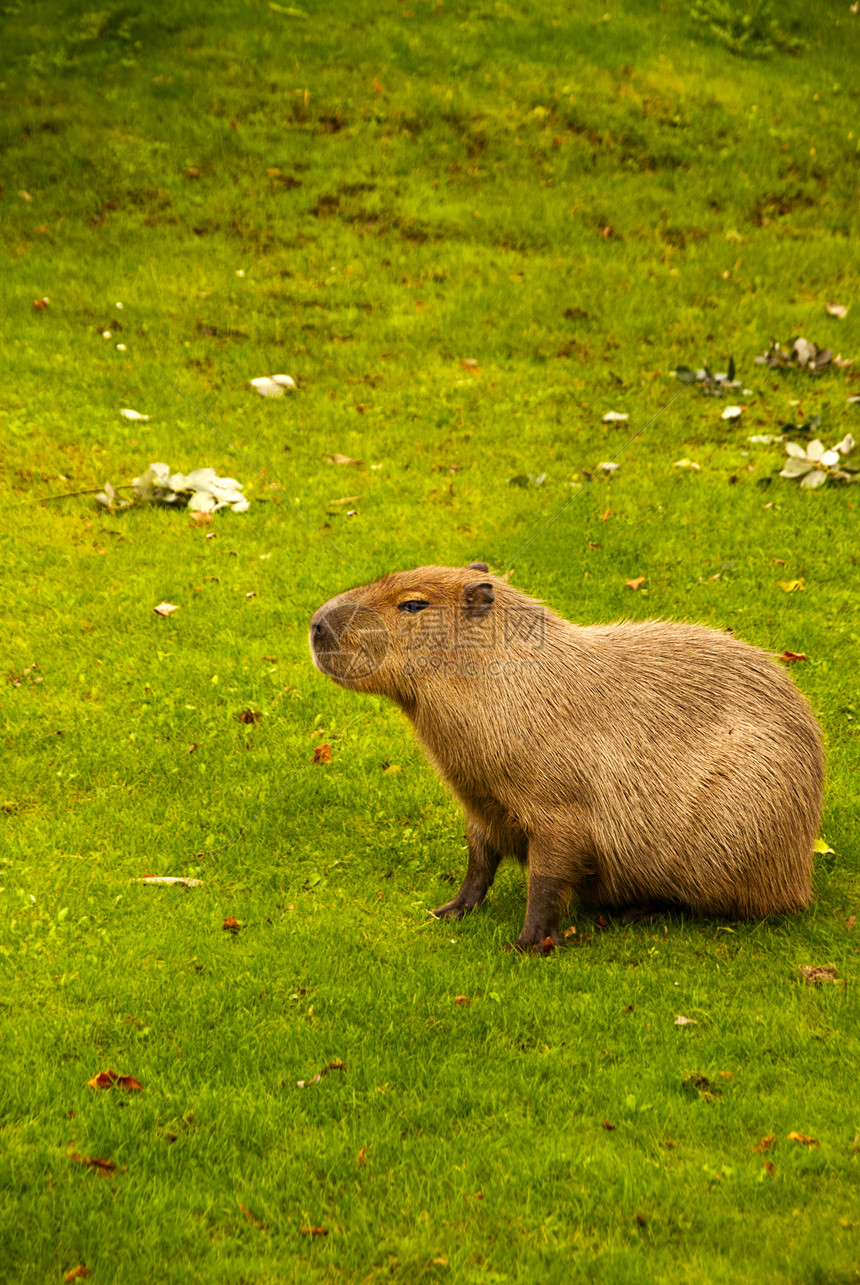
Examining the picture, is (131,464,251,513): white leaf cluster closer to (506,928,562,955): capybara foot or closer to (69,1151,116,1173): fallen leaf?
(506,928,562,955): capybara foot


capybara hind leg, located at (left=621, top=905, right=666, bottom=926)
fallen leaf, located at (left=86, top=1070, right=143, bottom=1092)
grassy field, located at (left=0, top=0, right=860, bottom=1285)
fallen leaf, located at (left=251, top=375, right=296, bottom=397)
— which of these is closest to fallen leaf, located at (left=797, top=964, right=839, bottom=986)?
grassy field, located at (left=0, top=0, right=860, bottom=1285)

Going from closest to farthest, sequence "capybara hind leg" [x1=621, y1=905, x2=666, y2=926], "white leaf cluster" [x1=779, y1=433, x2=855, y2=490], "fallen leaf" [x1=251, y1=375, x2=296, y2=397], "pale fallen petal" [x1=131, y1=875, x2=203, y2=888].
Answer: "capybara hind leg" [x1=621, y1=905, x2=666, y2=926]
"pale fallen petal" [x1=131, y1=875, x2=203, y2=888]
"white leaf cluster" [x1=779, y1=433, x2=855, y2=490]
"fallen leaf" [x1=251, y1=375, x2=296, y2=397]

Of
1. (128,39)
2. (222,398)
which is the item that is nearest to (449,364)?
(222,398)

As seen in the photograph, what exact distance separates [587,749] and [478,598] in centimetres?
84

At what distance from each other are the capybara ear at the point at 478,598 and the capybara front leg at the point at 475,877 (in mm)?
1030

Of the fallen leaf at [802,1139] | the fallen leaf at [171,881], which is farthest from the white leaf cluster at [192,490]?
the fallen leaf at [802,1139]

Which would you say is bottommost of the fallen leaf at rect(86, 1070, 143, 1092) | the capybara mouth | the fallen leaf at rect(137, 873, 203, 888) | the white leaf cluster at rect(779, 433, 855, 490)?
the fallen leaf at rect(137, 873, 203, 888)

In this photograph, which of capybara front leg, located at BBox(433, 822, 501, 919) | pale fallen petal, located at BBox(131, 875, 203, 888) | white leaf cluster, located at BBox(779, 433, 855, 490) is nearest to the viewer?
capybara front leg, located at BBox(433, 822, 501, 919)

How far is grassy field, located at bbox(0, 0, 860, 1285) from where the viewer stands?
366 cm

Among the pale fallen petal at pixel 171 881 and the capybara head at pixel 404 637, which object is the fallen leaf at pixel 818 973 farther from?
the pale fallen petal at pixel 171 881

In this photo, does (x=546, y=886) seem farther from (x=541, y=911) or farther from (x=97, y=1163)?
(x=97, y=1163)

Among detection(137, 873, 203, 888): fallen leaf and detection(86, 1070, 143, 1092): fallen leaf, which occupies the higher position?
detection(86, 1070, 143, 1092): fallen leaf

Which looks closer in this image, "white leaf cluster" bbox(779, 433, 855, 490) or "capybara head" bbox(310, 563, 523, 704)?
"capybara head" bbox(310, 563, 523, 704)

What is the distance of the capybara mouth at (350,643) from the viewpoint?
5.18 meters
